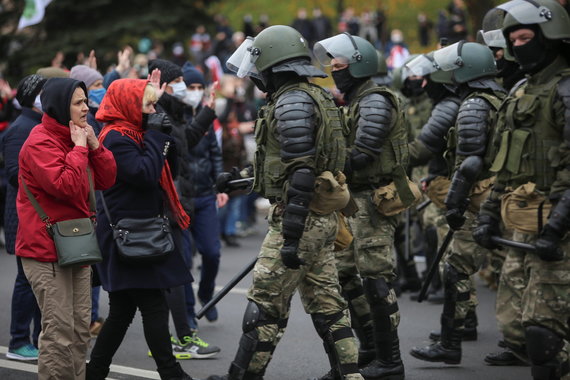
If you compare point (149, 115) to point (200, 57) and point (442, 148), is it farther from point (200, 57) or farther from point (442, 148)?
point (200, 57)

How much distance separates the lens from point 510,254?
545 cm

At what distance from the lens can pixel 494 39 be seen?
7.25 metres

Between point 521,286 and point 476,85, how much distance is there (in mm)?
1897

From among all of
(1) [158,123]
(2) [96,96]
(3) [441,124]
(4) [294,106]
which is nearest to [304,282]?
(4) [294,106]

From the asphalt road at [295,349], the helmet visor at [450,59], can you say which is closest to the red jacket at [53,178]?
the asphalt road at [295,349]

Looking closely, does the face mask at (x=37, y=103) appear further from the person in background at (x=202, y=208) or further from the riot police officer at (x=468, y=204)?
the riot police officer at (x=468, y=204)

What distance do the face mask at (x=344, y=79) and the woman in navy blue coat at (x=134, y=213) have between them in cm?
145

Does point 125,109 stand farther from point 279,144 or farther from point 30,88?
point 30,88

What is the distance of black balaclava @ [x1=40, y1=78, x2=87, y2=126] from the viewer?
5.35 meters

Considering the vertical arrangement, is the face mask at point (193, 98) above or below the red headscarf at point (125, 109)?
below

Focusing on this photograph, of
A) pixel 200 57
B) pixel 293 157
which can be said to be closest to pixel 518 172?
pixel 293 157

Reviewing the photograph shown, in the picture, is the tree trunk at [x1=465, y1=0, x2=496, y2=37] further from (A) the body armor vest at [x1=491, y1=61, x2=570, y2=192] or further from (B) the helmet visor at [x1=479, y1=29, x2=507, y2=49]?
(A) the body armor vest at [x1=491, y1=61, x2=570, y2=192]

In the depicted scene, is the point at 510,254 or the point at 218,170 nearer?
the point at 510,254

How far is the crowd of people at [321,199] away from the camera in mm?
5188
